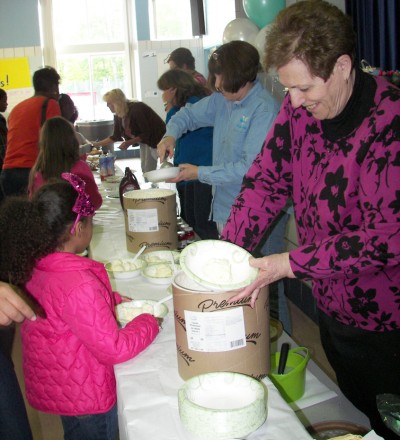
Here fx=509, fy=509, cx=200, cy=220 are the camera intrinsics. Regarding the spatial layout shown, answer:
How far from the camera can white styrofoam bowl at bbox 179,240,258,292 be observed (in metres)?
0.98

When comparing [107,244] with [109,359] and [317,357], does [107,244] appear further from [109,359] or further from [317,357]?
[317,357]

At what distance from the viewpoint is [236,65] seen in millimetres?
2086

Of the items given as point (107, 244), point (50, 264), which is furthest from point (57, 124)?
point (50, 264)

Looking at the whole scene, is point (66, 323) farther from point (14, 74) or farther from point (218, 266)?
point (14, 74)

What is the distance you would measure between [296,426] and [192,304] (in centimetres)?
29

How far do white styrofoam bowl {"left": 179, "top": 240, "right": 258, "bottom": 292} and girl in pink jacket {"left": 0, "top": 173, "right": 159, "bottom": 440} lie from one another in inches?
11.0

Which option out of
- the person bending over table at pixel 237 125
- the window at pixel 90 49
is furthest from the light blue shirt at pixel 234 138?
the window at pixel 90 49

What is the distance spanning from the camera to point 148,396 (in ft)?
3.46

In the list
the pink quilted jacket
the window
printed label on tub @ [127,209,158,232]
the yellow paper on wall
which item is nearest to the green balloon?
printed label on tub @ [127,209,158,232]

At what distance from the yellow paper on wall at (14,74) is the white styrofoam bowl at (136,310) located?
832 centimetres

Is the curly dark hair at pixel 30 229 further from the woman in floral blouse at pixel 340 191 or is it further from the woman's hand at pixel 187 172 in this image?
the woman's hand at pixel 187 172

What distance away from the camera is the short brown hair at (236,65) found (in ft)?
6.84

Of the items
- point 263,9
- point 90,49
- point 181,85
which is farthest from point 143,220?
point 90,49

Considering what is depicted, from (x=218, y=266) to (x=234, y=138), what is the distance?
1.25 metres
